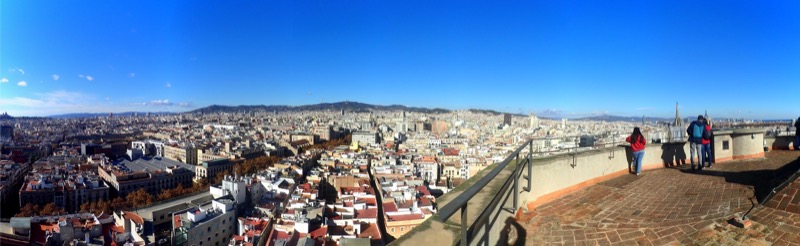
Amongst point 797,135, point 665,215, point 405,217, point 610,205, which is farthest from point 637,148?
point 405,217

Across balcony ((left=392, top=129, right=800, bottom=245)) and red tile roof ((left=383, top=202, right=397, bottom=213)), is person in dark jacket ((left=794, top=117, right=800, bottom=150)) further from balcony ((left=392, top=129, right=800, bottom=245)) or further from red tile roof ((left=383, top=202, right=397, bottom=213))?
red tile roof ((left=383, top=202, right=397, bottom=213))

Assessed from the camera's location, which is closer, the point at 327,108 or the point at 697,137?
the point at 697,137

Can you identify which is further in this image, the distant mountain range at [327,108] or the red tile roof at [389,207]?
the distant mountain range at [327,108]

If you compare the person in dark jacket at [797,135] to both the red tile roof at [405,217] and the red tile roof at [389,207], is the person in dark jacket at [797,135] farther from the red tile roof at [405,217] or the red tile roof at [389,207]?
the red tile roof at [389,207]

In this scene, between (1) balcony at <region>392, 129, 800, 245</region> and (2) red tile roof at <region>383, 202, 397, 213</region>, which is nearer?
(1) balcony at <region>392, 129, 800, 245</region>

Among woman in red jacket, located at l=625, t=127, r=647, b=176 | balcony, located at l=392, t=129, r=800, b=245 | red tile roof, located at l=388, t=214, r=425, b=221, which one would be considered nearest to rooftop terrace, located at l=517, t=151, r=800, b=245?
balcony, located at l=392, t=129, r=800, b=245

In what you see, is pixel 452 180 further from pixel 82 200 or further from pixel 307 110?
pixel 307 110

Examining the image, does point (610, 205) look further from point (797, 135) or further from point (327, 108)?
point (327, 108)

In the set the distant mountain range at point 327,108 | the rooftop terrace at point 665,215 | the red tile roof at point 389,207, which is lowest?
the red tile roof at point 389,207

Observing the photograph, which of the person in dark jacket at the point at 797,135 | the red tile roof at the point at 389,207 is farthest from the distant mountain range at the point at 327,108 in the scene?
the person in dark jacket at the point at 797,135
